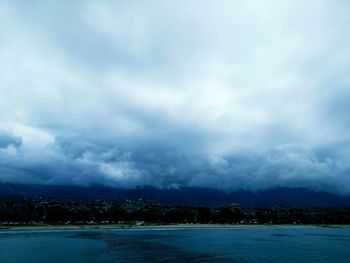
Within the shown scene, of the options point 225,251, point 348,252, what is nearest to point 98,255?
point 225,251

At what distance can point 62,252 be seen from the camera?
96.8 m

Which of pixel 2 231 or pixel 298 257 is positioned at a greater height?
pixel 2 231

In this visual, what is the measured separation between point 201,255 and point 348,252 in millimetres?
41097

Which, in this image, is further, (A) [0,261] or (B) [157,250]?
(B) [157,250]

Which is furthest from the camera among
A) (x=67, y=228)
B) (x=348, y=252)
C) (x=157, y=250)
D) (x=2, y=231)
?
(x=67, y=228)

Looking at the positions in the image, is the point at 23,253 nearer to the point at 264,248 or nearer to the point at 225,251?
the point at 225,251

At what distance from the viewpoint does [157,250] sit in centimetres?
10000

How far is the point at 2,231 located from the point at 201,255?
106m

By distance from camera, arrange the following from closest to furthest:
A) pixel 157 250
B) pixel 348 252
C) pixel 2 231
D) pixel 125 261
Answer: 1. pixel 125 261
2. pixel 157 250
3. pixel 348 252
4. pixel 2 231

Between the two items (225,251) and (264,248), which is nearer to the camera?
(225,251)

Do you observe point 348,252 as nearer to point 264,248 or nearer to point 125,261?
point 264,248

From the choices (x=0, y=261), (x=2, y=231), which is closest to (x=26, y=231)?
(x=2, y=231)

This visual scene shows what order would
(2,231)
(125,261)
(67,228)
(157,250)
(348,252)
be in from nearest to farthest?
(125,261) → (157,250) → (348,252) → (2,231) → (67,228)

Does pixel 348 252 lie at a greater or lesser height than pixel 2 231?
lesser
